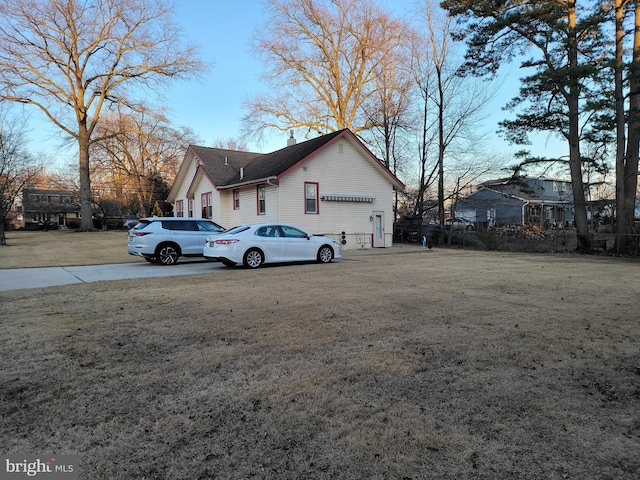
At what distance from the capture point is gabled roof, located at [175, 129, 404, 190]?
19.7 meters

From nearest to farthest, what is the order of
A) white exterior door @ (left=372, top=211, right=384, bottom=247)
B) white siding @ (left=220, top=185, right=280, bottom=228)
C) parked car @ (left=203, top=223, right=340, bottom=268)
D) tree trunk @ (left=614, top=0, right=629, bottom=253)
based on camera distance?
parked car @ (left=203, top=223, right=340, bottom=268), tree trunk @ (left=614, top=0, right=629, bottom=253), white siding @ (left=220, top=185, right=280, bottom=228), white exterior door @ (left=372, top=211, right=384, bottom=247)

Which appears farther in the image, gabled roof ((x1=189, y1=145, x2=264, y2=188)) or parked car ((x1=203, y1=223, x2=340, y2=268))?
gabled roof ((x1=189, y1=145, x2=264, y2=188))

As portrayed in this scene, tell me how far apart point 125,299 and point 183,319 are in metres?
2.26

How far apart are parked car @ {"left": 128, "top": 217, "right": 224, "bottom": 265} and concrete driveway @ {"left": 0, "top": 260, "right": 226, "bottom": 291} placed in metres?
0.54

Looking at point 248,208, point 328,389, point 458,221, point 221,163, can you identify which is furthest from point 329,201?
point 328,389

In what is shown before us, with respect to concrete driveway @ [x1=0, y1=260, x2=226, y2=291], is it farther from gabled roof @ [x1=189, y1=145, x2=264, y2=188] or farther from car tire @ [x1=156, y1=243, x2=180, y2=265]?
gabled roof @ [x1=189, y1=145, x2=264, y2=188]

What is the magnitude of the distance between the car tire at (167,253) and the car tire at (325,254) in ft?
16.5

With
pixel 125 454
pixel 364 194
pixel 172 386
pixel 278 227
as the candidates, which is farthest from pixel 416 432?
pixel 364 194

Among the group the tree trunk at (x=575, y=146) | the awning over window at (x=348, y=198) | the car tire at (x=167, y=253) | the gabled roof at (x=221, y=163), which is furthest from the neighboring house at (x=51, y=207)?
the tree trunk at (x=575, y=146)

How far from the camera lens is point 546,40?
18.2 meters

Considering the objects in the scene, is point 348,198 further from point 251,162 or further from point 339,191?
point 251,162

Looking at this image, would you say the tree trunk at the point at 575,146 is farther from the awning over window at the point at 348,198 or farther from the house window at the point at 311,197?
the house window at the point at 311,197

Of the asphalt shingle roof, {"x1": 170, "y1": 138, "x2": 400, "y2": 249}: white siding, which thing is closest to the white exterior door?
{"x1": 170, "y1": 138, "x2": 400, "y2": 249}: white siding

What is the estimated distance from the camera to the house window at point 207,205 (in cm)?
2459
